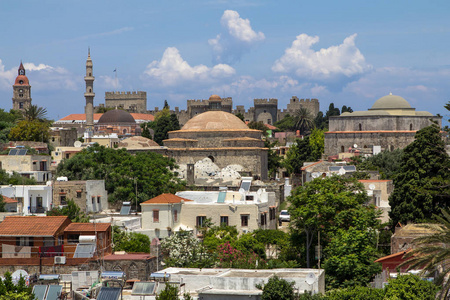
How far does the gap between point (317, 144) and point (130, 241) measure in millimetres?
41150

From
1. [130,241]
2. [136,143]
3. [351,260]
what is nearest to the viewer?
[351,260]

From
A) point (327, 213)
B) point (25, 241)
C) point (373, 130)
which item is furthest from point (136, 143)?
point (25, 241)

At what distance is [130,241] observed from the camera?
100ft

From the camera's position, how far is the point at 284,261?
3025 centimetres

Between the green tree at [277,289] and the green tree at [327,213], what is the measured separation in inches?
347

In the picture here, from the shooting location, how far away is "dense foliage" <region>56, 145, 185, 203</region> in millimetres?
43094

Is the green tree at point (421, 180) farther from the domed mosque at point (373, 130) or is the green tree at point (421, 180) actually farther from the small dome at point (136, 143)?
the small dome at point (136, 143)

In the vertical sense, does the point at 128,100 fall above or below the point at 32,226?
above

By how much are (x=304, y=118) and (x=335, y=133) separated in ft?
123

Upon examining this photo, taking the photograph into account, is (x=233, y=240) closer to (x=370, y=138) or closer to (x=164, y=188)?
(x=164, y=188)

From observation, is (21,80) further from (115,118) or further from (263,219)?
(263,219)

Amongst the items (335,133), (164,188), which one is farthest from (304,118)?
(164,188)

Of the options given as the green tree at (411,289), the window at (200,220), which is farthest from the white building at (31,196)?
the green tree at (411,289)

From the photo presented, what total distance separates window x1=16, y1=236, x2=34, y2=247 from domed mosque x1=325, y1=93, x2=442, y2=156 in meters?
40.9
